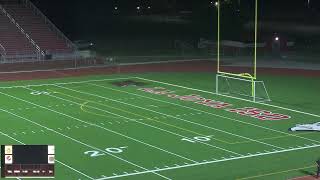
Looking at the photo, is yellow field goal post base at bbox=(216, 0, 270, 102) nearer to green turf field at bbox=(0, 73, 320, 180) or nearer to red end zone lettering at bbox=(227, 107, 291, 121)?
green turf field at bbox=(0, 73, 320, 180)

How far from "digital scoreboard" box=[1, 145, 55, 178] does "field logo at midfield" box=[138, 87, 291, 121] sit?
432 inches

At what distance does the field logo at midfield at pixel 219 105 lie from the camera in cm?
1997

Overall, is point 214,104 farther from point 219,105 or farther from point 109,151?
point 109,151

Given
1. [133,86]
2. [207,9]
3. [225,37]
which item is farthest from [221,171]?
[207,9]

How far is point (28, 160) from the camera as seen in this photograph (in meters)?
9.60

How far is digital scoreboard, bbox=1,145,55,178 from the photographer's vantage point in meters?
9.58

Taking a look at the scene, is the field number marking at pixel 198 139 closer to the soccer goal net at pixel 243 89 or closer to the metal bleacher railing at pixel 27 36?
the soccer goal net at pixel 243 89

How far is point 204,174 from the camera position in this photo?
1358cm

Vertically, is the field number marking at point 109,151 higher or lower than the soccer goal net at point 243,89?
lower

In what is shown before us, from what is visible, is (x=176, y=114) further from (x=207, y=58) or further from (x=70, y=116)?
(x=207, y=58)

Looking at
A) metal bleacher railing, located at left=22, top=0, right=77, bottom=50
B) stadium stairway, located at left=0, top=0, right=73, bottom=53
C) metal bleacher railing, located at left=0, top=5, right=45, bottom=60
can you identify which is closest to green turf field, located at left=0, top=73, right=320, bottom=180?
metal bleacher railing, located at left=0, top=5, right=45, bottom=60

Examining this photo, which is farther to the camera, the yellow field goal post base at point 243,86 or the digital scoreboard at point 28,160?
the yellow field goal post base at point 243,86

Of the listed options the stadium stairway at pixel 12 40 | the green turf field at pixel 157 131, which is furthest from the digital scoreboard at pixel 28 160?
the stadium stairway at pixel 12 40

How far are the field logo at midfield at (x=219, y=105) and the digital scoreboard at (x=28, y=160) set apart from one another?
432 inches
